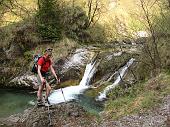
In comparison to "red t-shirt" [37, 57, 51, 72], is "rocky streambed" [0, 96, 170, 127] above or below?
below

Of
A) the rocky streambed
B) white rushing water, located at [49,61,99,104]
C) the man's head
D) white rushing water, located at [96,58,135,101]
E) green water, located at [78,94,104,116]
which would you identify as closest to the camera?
the rocky streambed

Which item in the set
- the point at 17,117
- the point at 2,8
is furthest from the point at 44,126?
the point at 2,8

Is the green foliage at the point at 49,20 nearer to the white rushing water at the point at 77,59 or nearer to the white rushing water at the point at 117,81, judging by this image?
the white rushing water at the point at 77,59

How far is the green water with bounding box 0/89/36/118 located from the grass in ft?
25.9

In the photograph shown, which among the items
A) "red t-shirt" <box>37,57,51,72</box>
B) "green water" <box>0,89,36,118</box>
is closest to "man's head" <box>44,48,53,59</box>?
"red t-shirt" <box>37,57,51,72</box>

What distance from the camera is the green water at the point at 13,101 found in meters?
23.7

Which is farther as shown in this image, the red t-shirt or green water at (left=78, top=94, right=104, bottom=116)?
green water at (left=78, top=94, right=104, bottom=116)

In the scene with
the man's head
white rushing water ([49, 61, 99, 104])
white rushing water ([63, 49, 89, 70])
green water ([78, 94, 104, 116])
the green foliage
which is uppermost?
the green foliage

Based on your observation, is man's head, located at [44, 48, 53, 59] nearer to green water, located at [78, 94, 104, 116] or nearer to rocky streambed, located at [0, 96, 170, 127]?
rocky streambed, located at [0, 96, 170, 127]

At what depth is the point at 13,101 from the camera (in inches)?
1042

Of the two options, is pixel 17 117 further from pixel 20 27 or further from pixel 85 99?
pixel 20 27

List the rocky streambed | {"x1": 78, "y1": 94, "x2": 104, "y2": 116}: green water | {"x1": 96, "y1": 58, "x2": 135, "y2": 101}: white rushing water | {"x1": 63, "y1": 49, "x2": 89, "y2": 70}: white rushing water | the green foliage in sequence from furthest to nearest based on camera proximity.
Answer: the green foliage → {"x1": 63, "y1": 49, "x2": 89, "y2": 70}: white rushing water → {"x1": 96, "y1": 58, "x2": 135, "y2": 101}: white rushing water → {"x1": 78, "y1": 94, "x2": 104, "y2": 116}: green water → the rocky streambed

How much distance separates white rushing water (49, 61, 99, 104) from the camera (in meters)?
25.5

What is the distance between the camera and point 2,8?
124 ft
